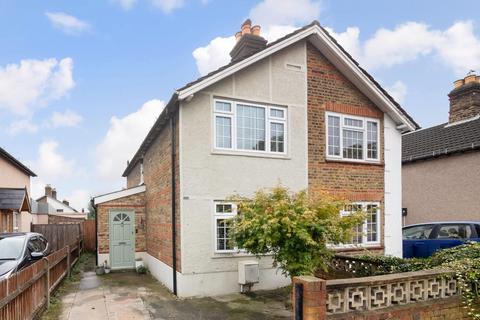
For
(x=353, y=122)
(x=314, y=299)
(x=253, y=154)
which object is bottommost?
(x=314, y=299)

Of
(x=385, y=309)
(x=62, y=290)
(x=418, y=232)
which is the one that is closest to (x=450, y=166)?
(x=418, y=232)

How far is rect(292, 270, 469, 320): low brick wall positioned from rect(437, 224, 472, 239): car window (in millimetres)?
6260

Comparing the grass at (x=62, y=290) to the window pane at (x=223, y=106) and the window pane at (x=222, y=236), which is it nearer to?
the window pane at (x=222, y=236)

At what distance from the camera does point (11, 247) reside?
27.3 ft

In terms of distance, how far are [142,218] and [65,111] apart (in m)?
5.83

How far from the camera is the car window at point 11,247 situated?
7993 millimetres

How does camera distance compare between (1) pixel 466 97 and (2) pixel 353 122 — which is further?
(1) pixel 466 97

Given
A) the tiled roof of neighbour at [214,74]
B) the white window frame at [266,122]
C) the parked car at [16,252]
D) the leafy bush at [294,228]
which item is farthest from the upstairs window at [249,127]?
the parked car at [16,252]

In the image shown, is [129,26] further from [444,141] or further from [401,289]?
[444,141]

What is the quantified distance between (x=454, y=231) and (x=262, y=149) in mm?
6791

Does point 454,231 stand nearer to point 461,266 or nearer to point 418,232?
point 418,232

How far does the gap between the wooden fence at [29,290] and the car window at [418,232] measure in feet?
37.4

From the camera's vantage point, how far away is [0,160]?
61.6 ft

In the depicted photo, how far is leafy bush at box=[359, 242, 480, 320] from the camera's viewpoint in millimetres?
5629
